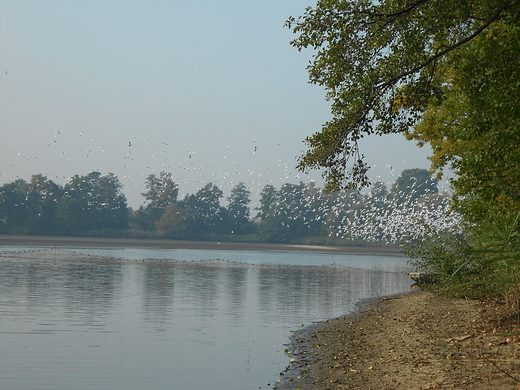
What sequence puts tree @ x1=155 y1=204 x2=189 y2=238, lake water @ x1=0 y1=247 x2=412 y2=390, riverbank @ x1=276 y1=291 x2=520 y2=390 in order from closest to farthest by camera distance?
riverbank @ x1=276 y1=291 x2=520 y2=390 → lake water @ x1=0 y1=247 x2=412 y2=390 → tree @ x1=155 y1=204 x2=189 y2=238

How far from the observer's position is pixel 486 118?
15.6 meters

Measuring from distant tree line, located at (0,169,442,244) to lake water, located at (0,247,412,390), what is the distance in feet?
309

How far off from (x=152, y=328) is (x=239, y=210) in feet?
466

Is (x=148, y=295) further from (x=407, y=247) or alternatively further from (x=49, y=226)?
(x=49, y=226)

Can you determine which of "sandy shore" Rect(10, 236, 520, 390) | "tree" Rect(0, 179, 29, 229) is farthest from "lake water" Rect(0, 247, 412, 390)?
"tree" Rect(0, 179, 29, 229)

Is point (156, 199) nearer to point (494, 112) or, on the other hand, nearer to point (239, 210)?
point (239, 210)

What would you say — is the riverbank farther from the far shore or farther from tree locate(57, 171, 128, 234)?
tree locate(57, 171, 128, 234)

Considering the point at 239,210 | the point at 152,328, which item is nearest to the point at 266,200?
the point at 239,210

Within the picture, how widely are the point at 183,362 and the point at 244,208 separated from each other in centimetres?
14852

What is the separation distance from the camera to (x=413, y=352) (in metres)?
14.2

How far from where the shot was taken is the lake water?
1417 centimetres

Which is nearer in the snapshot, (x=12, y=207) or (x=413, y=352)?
(x=413, y=352)

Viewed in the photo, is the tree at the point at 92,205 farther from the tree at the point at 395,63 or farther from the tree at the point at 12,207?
the tree at the point at 395,63

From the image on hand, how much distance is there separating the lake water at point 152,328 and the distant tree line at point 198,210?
94099mm
